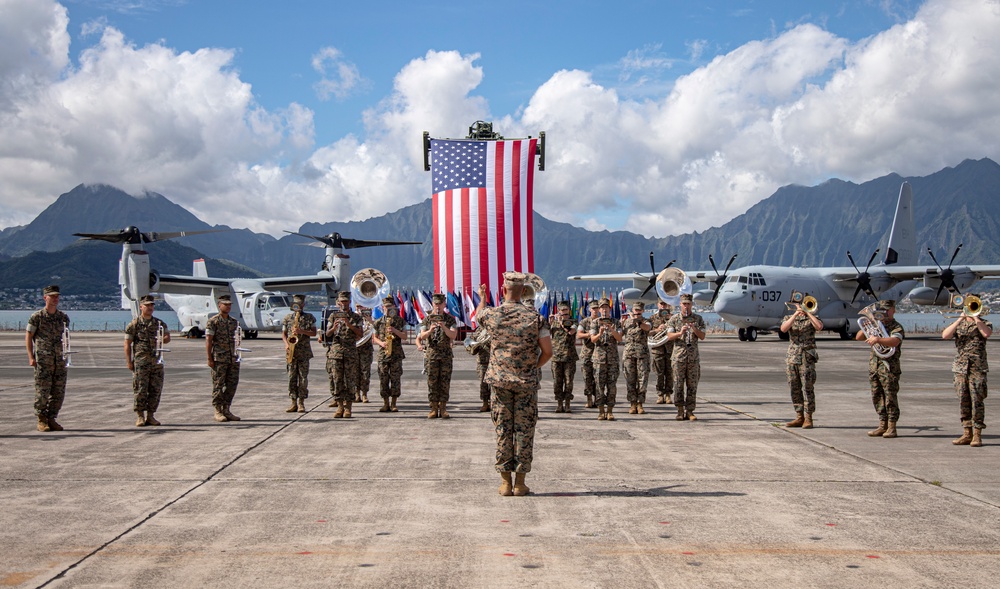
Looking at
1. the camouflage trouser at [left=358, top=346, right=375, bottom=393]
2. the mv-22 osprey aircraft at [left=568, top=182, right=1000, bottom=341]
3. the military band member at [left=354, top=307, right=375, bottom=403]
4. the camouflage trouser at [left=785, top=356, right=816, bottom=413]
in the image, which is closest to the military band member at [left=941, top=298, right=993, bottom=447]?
the camouflage trouser at [left=785, top=356, right=816, bottom=413]

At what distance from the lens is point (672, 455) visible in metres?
8.75

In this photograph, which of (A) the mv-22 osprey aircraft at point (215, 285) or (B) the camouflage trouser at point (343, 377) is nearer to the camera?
(B) the camouflage trouser at point (343, 377)

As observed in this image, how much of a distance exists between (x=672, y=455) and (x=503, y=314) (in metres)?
3.09

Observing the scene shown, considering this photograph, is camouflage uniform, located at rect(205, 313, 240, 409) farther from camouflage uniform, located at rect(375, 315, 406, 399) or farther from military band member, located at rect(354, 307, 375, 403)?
camouflage uniform, located at rect(375, 315, 406, 399)

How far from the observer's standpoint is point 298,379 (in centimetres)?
1262

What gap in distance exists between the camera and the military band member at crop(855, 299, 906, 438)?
385 inches

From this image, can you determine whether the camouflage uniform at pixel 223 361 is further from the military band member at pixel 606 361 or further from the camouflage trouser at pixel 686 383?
the camouflage trouser at pixel 686 383

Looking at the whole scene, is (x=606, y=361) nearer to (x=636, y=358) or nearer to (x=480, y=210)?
(x=636, y=358)

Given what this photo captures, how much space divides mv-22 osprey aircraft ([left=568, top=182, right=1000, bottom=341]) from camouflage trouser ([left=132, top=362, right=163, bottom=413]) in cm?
2501

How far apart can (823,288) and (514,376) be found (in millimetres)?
37378

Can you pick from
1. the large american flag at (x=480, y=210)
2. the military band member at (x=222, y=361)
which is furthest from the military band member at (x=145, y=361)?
the large american flag at (x=480, y=210)

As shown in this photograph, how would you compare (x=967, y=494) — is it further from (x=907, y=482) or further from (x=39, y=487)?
(x=39, y=487)

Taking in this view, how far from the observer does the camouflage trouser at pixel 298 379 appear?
1257 centimetres

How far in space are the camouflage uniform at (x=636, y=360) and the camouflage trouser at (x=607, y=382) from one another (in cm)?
74
